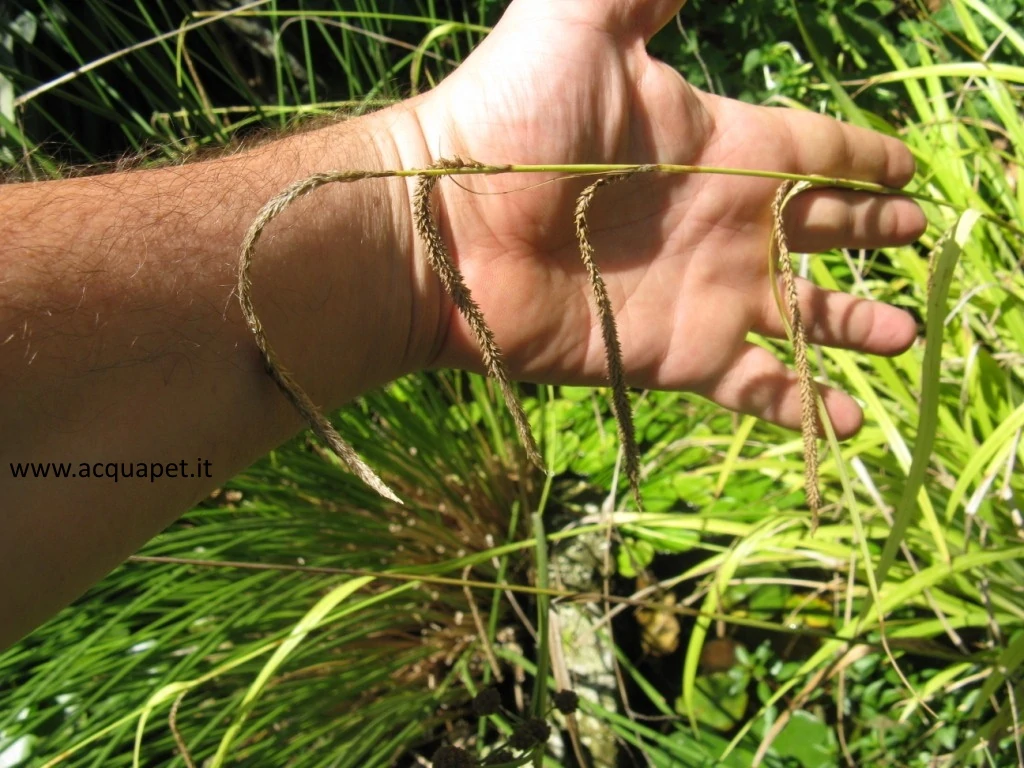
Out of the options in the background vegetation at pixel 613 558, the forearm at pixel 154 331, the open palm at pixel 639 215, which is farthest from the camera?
the background vegetation at pixel 613 558

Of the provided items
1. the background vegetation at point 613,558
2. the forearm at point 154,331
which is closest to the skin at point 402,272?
the forearm at point 154,331

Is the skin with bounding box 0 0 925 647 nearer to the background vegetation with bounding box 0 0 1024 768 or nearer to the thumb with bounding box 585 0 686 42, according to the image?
the thumb with bounding box 585 0 686 42

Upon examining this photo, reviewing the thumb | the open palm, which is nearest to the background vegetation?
the open palm

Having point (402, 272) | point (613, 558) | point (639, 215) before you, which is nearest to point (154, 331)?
point (402, 272)

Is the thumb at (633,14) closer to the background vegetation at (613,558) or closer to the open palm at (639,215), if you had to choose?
the open palm at (639,215)

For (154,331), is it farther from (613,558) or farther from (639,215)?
(613,558)

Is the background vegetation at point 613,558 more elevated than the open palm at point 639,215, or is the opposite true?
the open palm at point 639,215

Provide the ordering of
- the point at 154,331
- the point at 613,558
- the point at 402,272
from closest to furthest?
the point at 154,331 < the point at 402,272 < the point at 613,558
